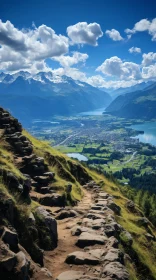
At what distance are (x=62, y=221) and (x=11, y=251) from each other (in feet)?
44.7

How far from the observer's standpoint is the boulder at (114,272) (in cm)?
1786

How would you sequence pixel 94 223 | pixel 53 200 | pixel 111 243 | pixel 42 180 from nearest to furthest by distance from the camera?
pixel 111 243 → pixel 94 223 → pixel 53 200 → pixel 42 180

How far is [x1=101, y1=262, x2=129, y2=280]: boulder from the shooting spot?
58.6ft

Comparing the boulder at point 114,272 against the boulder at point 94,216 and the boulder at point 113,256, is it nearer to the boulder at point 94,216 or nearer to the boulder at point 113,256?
the boulder at point 113,256

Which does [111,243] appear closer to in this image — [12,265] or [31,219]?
[31,219]

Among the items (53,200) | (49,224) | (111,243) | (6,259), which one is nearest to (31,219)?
(49,224)

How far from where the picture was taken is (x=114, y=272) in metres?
18.1

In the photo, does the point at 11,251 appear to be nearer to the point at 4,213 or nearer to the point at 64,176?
the point at 4,213

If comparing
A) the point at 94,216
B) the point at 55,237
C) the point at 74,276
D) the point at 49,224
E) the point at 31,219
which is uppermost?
the point at 31,219

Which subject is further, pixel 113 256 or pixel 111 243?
pixel 111 243

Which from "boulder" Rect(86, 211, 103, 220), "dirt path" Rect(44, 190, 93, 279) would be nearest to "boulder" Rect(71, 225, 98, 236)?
"dirt path" Rect(44, 190, 93, 279)

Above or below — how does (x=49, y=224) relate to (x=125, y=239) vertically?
above

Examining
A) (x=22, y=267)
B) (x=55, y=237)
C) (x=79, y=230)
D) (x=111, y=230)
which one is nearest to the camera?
(x=22, y=267)

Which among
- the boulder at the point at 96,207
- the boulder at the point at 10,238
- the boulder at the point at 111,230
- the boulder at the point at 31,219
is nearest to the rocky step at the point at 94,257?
the boulder at the point at 31,219
